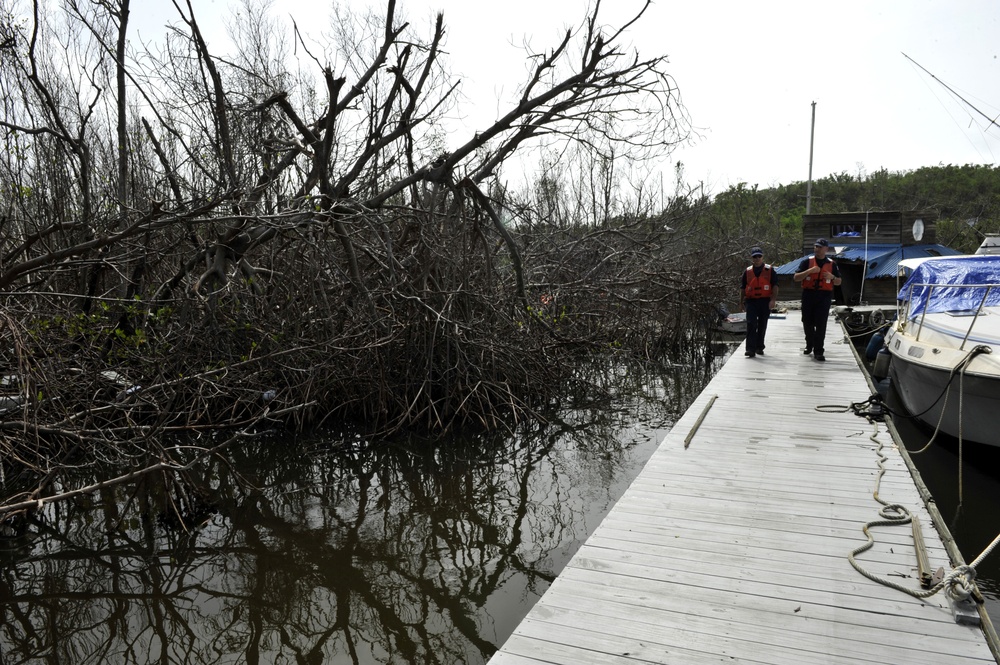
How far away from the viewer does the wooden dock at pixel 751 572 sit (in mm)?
3111

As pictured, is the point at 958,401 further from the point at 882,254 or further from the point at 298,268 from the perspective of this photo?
the point at 882,254

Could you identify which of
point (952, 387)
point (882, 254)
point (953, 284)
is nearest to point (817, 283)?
point (953, 284)

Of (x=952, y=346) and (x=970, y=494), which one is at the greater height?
(x=952, y=346)

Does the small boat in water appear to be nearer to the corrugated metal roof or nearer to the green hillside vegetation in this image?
the corrugated metal roof

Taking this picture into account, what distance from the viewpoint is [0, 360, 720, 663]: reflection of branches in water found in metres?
4.54

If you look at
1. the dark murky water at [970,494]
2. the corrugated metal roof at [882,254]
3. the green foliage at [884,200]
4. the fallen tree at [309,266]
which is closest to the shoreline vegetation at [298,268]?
the fallen tree at [309,266]

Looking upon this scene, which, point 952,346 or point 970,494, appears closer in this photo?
point 970,494

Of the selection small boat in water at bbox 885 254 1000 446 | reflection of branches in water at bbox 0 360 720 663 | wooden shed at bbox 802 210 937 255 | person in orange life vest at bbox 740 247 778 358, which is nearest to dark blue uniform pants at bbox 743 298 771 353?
person in orange life vest at bbox 740 247 778 358

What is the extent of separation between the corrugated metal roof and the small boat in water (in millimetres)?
13849

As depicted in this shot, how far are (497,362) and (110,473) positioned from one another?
4491 mm

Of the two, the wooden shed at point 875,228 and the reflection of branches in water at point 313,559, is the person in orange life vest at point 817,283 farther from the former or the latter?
the wooden shed at point 875,228

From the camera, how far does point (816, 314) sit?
10.3m

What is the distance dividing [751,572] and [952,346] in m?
5.74

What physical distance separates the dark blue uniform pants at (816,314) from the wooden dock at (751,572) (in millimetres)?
3772
